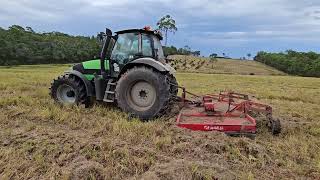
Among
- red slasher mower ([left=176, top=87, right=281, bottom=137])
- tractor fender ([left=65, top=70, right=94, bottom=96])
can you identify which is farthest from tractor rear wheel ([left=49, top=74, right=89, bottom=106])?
red slasher mower ([left=176, top=87, right=281, bottom=137])

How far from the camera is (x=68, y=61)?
76.3 meters

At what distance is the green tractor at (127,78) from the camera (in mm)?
9219

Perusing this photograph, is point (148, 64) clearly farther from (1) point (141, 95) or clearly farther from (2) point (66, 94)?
(2) point (66, 94)

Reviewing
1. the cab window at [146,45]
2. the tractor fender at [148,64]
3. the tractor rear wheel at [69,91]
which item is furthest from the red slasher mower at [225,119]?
the tractor rear wheel at [69,91]

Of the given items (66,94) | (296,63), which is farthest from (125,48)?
(296,63)

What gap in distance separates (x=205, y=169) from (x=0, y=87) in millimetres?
11630

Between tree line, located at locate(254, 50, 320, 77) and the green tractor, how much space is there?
7883cm

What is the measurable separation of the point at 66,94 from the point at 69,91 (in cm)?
15

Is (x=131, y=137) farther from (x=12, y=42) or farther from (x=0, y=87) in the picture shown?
(x=12, y=42)

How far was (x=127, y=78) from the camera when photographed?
938 centimetres

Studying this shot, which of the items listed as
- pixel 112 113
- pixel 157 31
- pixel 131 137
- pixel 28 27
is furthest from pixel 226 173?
pixel 28 27

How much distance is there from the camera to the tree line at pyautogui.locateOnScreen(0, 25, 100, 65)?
6831cm

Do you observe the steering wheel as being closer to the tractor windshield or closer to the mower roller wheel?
the tractor windshield

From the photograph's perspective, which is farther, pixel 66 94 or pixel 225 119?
pixel 66 94
